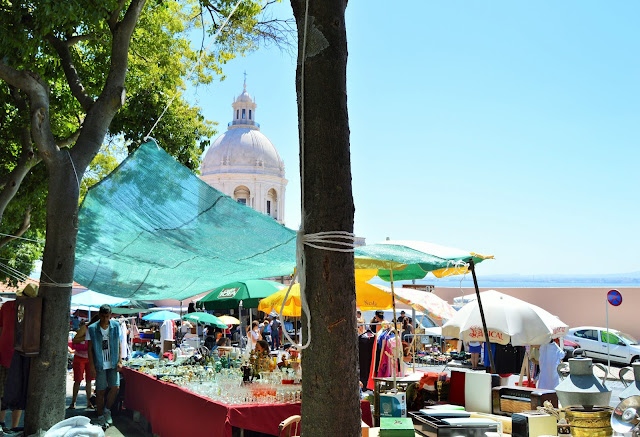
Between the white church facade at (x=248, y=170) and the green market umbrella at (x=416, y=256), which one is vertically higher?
the white church facade at (x=248, y=170)

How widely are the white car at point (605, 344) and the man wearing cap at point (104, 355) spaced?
15.9m

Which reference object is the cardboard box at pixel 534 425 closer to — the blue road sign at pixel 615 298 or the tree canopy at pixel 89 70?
the tree canopy at pixel 89 70

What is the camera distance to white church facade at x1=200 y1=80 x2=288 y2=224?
72938mm

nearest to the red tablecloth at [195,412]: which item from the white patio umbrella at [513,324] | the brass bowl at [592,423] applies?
the brass bowl at [592,423]

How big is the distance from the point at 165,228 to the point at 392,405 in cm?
275

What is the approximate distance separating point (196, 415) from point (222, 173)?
6809 centimetres

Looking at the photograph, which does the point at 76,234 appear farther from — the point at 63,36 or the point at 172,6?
the point at 172,6

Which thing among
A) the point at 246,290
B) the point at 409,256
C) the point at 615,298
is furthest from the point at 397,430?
the point at 615,298

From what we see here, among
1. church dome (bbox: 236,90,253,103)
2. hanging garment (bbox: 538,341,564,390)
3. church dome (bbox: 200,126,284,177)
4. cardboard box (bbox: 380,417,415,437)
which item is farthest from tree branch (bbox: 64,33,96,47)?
church dome (bbox: 236,90,253,103)

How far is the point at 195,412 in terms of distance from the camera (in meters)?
6.63

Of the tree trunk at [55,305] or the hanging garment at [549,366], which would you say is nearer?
the tree trunk at [55,305]

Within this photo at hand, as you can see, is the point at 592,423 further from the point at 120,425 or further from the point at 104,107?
the point at 120,425

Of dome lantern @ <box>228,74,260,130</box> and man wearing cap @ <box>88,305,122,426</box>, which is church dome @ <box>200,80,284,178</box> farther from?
man wearing cap @ <box>88,305,122,426</box>

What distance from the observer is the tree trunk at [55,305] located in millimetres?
5789
